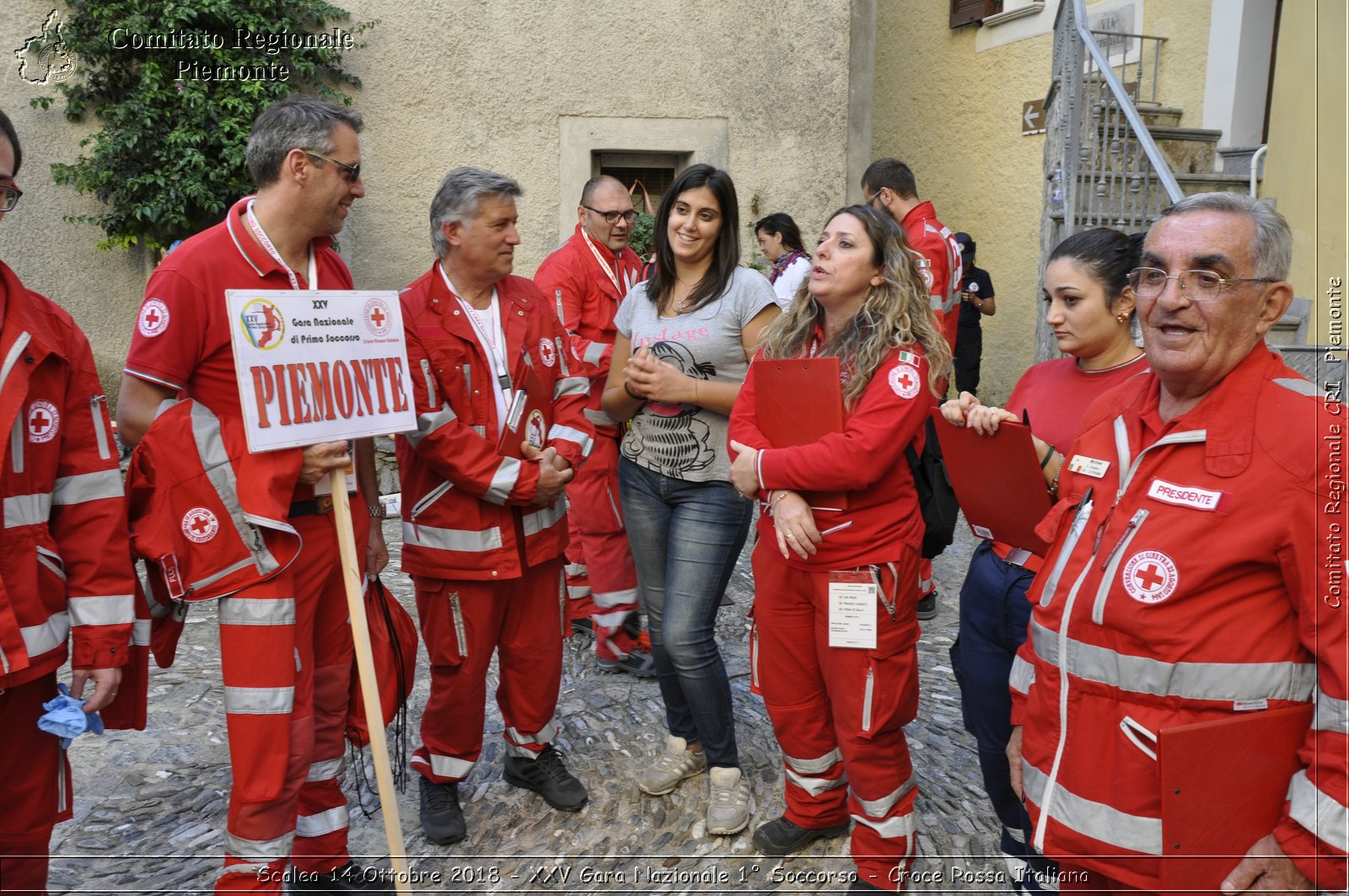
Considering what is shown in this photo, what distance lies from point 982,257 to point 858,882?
34.0ft

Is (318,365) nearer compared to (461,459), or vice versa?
(318,365)

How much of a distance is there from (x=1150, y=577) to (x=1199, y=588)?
0.29 feet

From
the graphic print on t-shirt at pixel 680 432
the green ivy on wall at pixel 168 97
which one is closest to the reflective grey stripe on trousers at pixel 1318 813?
the graphic print on t-shirt at pixel 680 432

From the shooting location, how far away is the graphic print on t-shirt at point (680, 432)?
3.68 m

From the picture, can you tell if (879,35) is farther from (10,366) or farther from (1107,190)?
(10,366)

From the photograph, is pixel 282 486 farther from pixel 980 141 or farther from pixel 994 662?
pixel 980 141

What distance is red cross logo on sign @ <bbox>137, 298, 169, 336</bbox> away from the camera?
8.87 feet

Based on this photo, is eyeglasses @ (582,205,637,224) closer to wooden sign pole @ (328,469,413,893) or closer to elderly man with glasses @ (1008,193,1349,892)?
wooden sign pole @ (328,469,413,893)

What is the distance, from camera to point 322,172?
2916 mm

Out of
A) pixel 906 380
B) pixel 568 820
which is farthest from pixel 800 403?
pixel 568 820

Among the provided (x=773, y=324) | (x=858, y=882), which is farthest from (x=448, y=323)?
(x=858, y=882)

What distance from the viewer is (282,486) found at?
2.75 metres

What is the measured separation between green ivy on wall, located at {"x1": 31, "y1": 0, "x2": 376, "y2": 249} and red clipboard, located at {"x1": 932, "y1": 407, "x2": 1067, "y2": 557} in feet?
23.9

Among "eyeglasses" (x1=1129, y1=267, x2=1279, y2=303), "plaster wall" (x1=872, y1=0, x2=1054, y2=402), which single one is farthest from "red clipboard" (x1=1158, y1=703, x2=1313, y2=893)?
"plaster wall" (x1=872, y1=0, x2=1054, y2=402)
